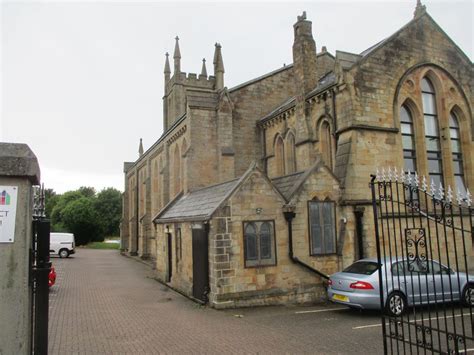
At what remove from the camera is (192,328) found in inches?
405

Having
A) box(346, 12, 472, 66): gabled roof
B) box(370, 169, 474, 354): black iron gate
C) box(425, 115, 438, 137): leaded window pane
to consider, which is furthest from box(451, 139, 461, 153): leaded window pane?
box(346, 12, 472, 66): gabled roof

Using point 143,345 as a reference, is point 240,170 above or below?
above

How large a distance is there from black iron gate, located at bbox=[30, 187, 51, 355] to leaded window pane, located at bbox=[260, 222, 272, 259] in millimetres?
9748

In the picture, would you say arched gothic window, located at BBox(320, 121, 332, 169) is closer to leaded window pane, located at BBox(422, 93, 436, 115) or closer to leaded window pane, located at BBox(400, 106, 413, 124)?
leaded window pane, located at BBox(400, 106, 413, 124)

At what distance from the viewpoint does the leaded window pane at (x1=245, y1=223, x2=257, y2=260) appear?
13133mm

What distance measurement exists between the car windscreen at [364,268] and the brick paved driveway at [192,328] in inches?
48.3

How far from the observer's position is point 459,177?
18.9 meters

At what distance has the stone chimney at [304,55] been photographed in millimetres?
19281

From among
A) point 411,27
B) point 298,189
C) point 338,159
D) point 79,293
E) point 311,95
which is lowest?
A: point 79,293

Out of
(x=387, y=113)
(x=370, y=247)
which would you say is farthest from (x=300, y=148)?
(x=370, y=247)

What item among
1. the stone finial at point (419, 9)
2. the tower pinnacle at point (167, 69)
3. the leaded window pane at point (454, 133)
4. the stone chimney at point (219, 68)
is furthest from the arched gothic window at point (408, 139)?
the tower pinnacle at point (167, 69)

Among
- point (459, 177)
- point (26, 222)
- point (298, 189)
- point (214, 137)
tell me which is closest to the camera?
point (26, 222)

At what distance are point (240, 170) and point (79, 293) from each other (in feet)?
35.1

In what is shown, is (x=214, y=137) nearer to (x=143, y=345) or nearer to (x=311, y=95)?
(x=311, y=95)
